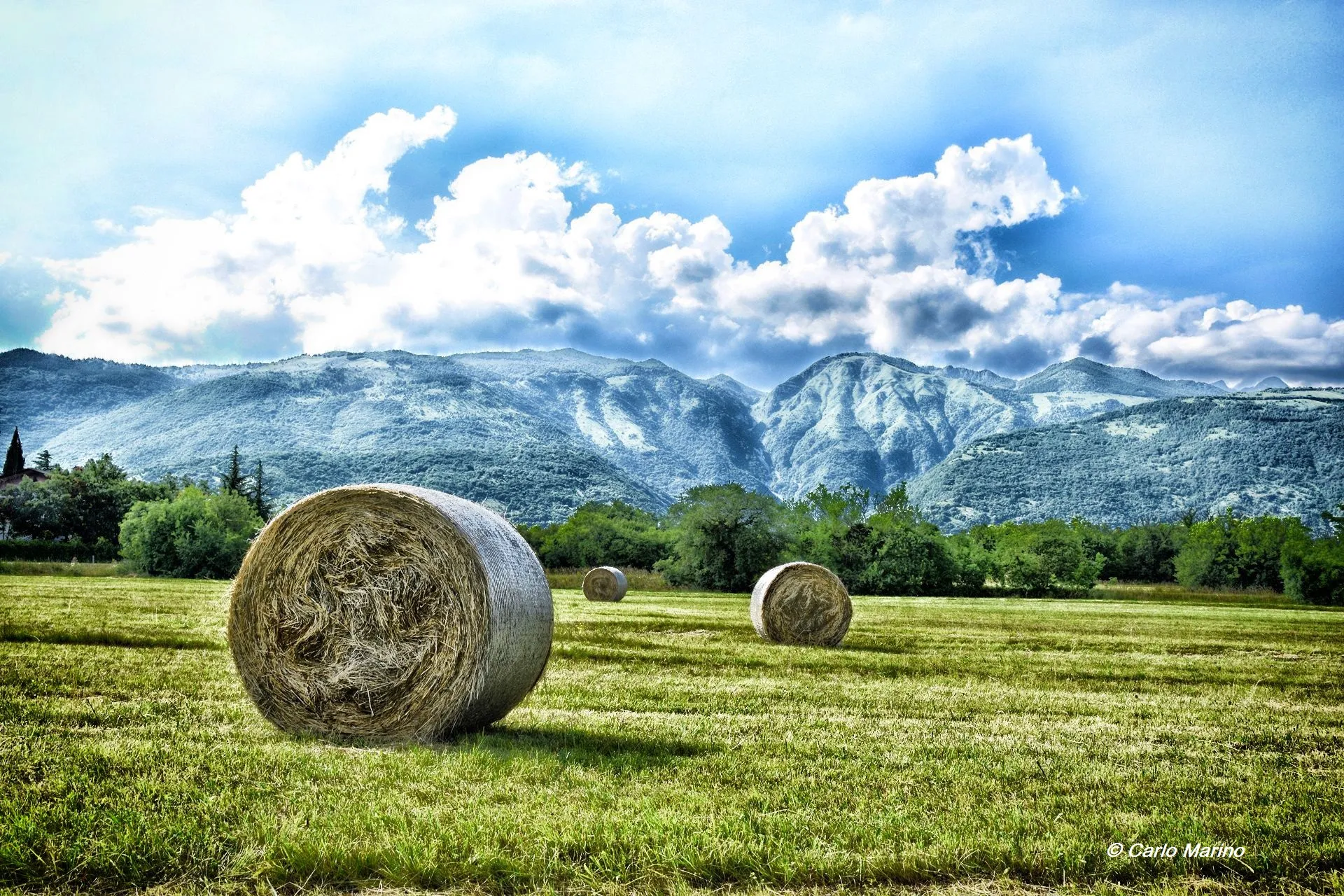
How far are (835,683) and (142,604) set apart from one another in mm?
17582

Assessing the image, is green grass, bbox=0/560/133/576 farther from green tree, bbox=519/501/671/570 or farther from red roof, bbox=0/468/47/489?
red roof, bbox=0/468/47/489

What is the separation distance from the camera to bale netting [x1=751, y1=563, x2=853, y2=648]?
1853cm

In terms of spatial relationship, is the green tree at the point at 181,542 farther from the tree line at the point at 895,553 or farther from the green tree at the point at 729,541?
the tree line at the point at 895,553

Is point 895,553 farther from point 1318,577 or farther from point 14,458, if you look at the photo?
point 14,458

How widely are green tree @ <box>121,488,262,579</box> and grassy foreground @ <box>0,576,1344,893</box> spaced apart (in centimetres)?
3994

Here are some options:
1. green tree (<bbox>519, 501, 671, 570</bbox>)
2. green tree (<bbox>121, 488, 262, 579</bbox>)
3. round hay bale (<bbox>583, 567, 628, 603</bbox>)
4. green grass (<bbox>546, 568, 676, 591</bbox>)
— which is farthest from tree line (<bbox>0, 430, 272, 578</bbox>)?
green tree (<bbox>519, 501, 671, 570</bbox>)

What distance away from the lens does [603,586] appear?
122 ft

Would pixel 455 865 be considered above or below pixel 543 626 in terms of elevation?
below

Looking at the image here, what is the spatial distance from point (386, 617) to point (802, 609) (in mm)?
11781

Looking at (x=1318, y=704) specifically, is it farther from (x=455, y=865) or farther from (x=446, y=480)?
(x=446, y=480)

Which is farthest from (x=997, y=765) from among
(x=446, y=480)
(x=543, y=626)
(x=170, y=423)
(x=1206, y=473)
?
(x=170, y=423)

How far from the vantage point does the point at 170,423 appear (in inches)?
6949

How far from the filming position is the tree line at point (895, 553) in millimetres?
53781

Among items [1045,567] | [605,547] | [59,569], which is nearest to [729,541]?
[1045,567]
